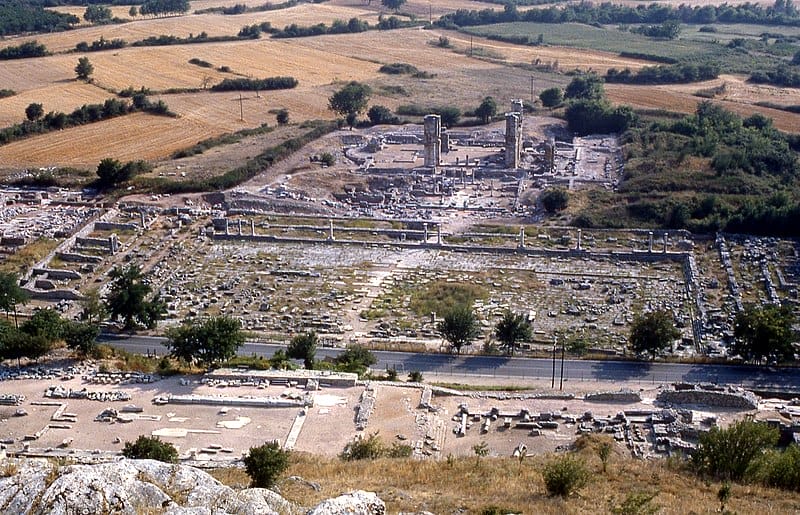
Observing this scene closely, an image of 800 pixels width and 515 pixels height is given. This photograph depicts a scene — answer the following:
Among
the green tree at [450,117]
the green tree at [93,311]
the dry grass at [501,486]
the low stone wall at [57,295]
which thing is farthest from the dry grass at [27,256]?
the green tree at [450,117]

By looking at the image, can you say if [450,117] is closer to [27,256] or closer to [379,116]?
[379,116]

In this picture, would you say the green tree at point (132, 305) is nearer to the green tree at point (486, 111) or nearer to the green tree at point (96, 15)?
the green tree at point (486, 111)

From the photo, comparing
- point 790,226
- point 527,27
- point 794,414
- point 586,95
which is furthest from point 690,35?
point 794,414

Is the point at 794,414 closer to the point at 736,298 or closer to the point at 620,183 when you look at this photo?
the point at 736,298

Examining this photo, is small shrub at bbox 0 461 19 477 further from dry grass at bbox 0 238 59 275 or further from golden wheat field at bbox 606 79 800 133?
golden wheat field at bbox 606 79 800 133

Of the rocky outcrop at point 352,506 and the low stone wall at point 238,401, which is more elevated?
the rocky outcrop at point 352,506

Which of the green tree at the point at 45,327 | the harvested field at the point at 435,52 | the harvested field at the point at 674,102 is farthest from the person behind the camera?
the harvested field at the point at 435,52
